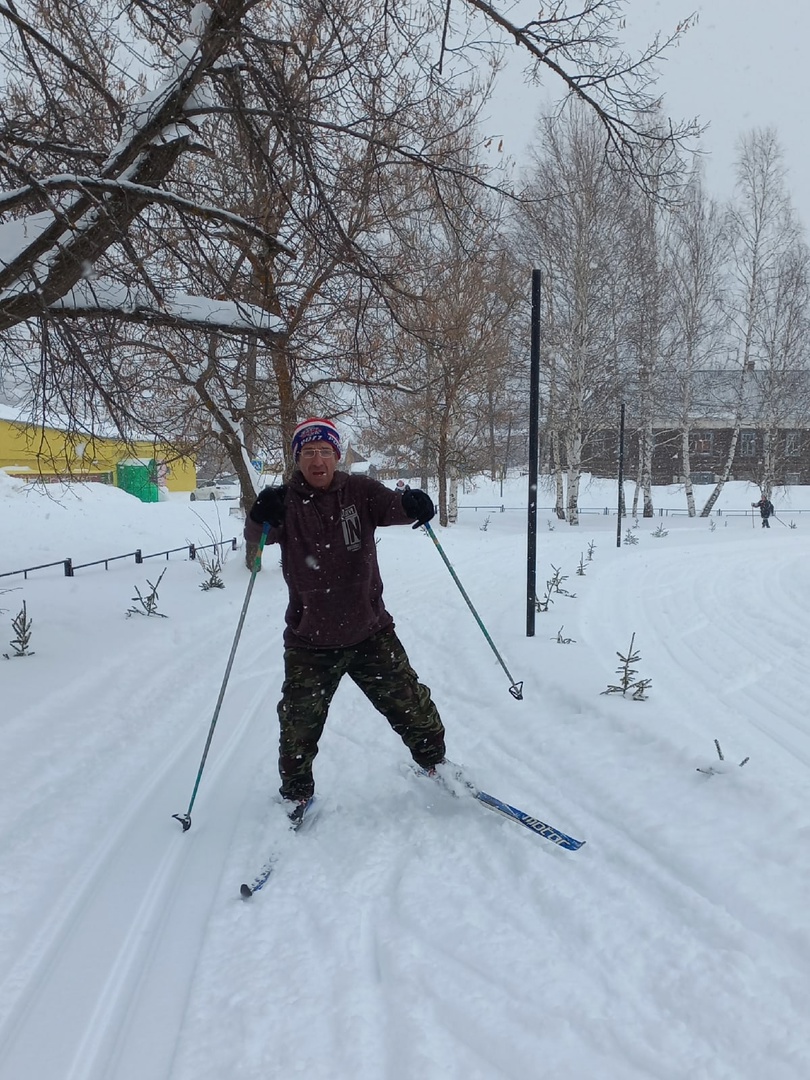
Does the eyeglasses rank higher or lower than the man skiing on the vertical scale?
higher

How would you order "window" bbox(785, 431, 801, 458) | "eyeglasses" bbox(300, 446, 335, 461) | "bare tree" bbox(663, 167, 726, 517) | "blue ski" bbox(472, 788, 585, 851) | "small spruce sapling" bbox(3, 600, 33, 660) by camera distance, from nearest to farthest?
"blue ski" bbox(472, 788, 585, 851) → "eyeglasses" bbox(300, 446, 335, 461) → "small spruce sapling" bbox(3, 600, 33, 660) → "bare tree" bbox(663, 167, 726, 517) → "window" bbox(785, 431, 801, 458)

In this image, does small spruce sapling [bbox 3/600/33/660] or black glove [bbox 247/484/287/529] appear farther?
small spruce sapling [bbox 3/600/33/660]

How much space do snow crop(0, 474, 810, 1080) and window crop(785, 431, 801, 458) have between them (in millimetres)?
25624

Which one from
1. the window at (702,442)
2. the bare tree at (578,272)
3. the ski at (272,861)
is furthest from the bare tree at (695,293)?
the ski at (272,861)

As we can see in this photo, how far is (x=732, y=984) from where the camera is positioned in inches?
78.0

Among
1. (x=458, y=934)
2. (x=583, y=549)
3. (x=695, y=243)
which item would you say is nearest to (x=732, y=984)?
(x=458, y=934)

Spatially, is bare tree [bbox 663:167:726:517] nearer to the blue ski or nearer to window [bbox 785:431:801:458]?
window [bbox 785:431:801:458]

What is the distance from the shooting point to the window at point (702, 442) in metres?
38.1

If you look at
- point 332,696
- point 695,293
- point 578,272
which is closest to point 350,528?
point 332,696

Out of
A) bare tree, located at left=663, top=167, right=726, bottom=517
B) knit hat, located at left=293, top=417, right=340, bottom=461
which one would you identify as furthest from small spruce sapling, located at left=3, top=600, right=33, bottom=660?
bare tree, located at left=663, top=167, right=726, bottom=517

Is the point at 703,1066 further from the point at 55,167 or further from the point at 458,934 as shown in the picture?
the point at 55,167

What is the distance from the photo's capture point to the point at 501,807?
3.07 m

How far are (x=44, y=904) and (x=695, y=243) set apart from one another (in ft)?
92.2

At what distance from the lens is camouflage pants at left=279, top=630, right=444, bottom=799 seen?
315 cm
